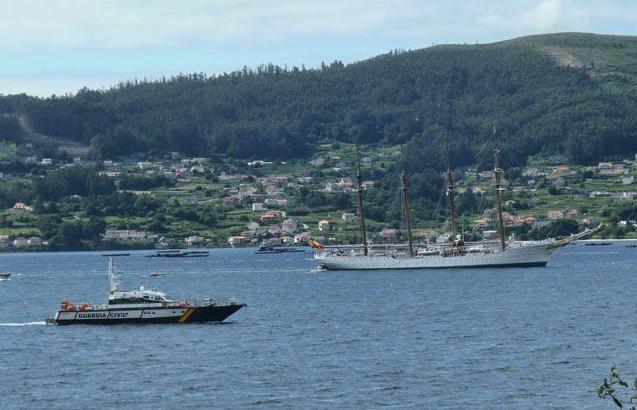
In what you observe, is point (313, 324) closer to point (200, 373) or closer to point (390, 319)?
point (390, 319)

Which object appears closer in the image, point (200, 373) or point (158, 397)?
point (158, 397)

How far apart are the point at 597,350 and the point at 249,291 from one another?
6867 cm

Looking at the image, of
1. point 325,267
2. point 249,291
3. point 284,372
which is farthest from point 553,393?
point 325,267

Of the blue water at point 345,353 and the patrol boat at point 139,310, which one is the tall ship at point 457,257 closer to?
the blue water at point 345,353

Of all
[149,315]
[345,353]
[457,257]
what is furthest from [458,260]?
[345,353]

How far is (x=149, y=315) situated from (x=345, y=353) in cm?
1896

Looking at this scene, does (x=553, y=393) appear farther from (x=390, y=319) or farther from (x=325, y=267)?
(x=325, y=267)

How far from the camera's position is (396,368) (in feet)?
255

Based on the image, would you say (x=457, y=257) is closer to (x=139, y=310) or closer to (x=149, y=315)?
(x=149, y=315)

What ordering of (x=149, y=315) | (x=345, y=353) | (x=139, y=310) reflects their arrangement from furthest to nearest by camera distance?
(x=149, y=315) → (x=139, y=310) → (x=345, y=353)

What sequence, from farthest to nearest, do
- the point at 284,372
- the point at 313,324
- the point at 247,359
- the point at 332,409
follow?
the point at 313,324, the point at 247,359, the point at 284,372, the point at 332,409

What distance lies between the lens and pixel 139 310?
325 ft

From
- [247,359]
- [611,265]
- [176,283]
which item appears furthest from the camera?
[611,265]

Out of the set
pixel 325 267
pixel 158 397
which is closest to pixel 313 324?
pixel 158 397
